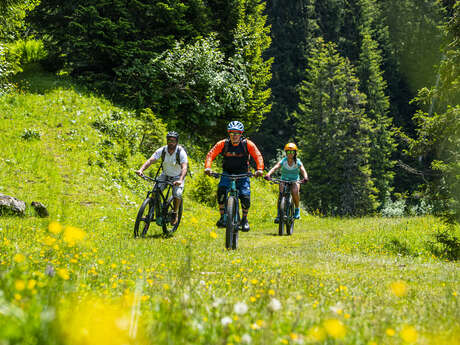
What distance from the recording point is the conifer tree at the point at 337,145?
1425 inches

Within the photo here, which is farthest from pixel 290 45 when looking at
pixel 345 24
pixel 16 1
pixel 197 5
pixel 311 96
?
pixel 16 1

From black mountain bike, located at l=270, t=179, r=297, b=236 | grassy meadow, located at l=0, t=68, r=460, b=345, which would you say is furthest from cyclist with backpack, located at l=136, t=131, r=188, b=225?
black mountain bike, located at l=270, t=179, r=297, b=236

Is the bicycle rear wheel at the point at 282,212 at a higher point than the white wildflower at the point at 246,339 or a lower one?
higher

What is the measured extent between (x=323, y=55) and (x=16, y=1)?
3279cm

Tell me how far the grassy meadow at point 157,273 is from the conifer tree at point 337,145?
2140 cm

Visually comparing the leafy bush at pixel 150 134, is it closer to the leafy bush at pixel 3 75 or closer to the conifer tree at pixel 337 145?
the leafy bush at pixel 3 75

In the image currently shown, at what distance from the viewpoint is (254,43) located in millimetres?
26500

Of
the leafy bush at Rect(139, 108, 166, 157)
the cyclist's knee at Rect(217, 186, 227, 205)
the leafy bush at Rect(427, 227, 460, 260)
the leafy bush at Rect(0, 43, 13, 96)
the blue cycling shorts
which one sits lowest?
the leafy bush at Rect(427, 227, 460, 260)

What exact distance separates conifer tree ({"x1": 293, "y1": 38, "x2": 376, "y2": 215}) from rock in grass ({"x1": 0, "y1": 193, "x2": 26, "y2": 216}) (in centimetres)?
2940

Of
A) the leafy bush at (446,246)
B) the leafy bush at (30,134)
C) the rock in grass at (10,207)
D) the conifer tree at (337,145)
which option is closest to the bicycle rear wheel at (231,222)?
the leafy bush at (446,246)

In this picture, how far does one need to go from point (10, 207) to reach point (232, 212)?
6393 mm

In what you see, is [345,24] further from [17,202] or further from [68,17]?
[17,202]

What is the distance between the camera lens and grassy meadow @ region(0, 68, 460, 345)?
2.12 m

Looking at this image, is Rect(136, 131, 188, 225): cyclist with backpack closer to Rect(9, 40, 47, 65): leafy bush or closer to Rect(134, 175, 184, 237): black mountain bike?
Rect(134, 175, 184, 237): black mountain bike
